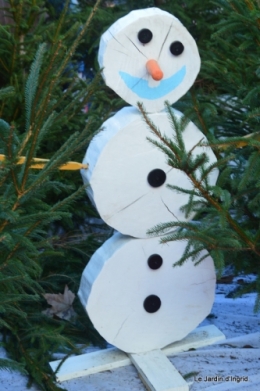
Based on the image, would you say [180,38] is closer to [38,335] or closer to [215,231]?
[215,231]

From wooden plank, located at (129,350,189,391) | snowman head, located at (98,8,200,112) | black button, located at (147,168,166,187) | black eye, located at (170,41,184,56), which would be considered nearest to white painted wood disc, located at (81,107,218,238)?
black button, located at (147,168,166,187)

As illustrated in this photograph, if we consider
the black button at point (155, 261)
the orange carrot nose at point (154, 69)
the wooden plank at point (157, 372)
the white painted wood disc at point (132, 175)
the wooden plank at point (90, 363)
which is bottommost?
the wooden plank at point (90, 363)

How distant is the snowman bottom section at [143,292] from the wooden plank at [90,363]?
2.9 inches

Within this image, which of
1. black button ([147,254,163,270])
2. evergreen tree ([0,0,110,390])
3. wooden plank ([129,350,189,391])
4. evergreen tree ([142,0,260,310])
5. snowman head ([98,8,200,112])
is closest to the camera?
evergreen tree ([0,0,110,390])

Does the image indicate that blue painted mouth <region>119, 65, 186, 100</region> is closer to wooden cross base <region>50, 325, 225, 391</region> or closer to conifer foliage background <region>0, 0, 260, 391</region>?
conifer foliage background <region>0, 0, 260, 391</region>

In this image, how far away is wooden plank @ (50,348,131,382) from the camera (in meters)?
2.51

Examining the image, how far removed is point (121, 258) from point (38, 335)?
1.69 ft

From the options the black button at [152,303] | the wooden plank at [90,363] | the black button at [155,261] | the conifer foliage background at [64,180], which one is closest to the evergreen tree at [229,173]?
the conifer foliage background at [64,180]

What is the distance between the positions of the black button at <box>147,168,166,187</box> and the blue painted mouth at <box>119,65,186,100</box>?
0.97 ft

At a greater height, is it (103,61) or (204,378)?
(103,61)

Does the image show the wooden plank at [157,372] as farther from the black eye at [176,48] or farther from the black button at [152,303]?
the black eye at [176,48]

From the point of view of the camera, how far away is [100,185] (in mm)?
2326

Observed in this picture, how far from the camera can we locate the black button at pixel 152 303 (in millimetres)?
2537

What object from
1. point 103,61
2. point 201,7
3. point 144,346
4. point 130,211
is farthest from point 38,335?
point 201,7
